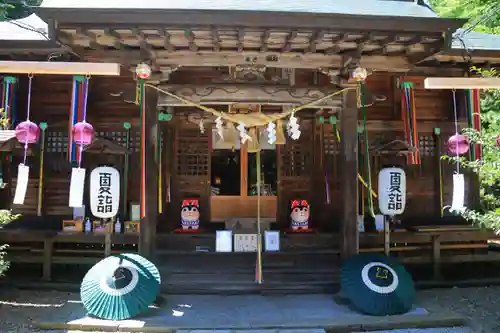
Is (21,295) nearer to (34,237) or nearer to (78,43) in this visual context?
(34,237)

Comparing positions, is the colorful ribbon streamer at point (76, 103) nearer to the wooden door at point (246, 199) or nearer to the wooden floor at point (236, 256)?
the wooden floor at point (236, 256)

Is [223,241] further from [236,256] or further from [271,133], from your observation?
[271,133]

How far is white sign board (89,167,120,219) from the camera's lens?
22.3 ft

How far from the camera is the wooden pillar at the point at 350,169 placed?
6.91 m

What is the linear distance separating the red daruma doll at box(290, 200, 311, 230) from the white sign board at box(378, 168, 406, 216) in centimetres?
171

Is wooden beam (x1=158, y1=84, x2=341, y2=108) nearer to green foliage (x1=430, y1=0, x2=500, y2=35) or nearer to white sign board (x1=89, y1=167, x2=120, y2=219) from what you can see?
white sign board (x1=89, y1=167, x2=120, y2=219)

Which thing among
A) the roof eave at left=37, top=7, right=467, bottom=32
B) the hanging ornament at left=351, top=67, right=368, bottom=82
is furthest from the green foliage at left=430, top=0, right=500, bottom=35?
the roof eave at left=37, top=7, right=467, bottom=32

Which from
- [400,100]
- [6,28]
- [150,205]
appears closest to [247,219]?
[150,205]

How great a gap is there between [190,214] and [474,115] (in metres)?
6.59

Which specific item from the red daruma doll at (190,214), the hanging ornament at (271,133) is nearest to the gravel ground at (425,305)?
the red daruma doll at (190,214)

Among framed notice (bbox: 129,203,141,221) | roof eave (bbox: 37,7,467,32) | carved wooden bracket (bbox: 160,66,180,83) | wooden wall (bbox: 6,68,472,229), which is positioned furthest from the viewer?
wooden wall (bbox: 6,68,472,229)

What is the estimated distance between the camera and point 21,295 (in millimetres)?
7277

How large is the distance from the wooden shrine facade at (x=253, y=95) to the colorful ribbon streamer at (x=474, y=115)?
452 mm

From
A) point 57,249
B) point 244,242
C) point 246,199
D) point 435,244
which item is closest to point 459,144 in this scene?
point 435,244
